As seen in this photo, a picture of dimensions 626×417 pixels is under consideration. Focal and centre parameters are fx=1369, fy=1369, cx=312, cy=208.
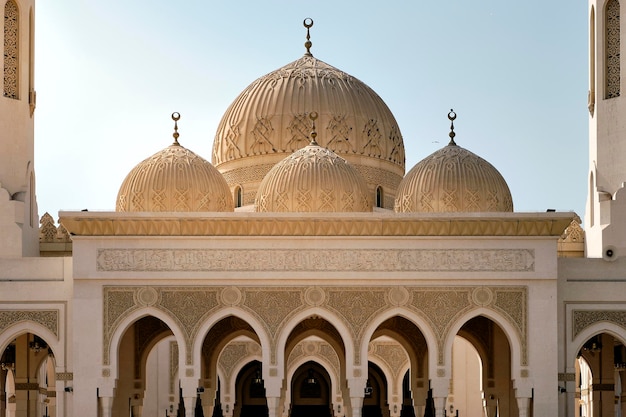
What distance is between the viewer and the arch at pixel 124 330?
49.7 ft

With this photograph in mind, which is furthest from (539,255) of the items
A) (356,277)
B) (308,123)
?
(308,123)

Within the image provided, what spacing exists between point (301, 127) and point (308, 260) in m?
3.65

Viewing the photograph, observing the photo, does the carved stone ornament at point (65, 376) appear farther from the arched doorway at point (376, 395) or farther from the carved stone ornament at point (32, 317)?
the arched doorway at point (376, 395)

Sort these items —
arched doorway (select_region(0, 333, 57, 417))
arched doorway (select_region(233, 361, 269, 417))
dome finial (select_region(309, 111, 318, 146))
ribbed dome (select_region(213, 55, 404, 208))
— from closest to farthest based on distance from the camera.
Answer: dome finial (select_region(309, 111, 318, 146)) → arched doorway (select_region(0, 333, 57, 417)) → ribbed dome (select_region(213, 55, 404, 208)) → arched doorway (select_region(233, 361, 269, 417))

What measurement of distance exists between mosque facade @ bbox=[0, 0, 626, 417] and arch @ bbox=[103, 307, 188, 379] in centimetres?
2

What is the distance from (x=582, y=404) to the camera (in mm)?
20219

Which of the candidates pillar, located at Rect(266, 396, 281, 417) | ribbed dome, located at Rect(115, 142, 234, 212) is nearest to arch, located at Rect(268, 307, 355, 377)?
pillar, located at Rect(266, 396, 281, 417)

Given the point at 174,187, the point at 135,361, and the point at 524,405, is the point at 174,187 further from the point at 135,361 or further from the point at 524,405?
the point at 524,405

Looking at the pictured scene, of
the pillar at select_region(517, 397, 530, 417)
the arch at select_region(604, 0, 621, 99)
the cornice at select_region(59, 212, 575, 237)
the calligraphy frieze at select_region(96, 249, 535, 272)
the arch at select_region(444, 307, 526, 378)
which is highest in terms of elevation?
the arch at select_region(604, 0, 621, 99)

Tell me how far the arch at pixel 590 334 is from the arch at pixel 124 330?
4.33 meters

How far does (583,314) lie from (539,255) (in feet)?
2.94

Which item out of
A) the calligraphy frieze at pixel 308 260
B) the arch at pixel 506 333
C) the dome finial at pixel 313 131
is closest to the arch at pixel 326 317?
the calligraphy frieze at pixel 308 260

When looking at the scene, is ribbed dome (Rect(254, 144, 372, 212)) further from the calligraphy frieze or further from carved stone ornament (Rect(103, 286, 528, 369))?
carved stone ornament (Rect(103, 286, 528, 369))

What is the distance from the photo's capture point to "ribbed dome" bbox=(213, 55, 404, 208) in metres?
18.5
